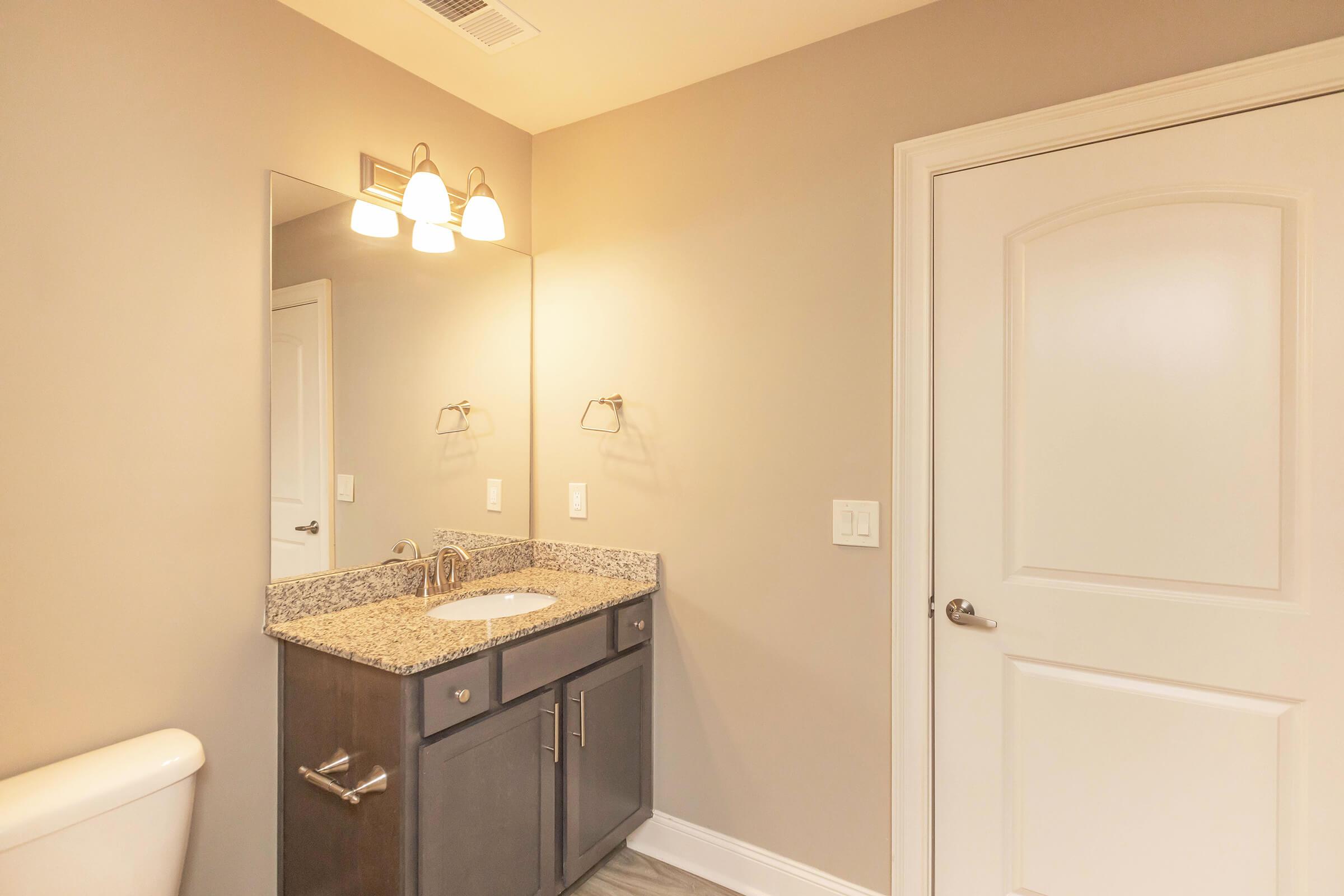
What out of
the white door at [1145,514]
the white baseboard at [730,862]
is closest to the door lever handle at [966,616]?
the white door at [1145,514]

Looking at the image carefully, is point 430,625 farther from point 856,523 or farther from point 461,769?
point 856,523

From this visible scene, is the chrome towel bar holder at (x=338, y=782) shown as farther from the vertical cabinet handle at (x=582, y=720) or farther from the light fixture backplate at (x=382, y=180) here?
the light fixture backplate at (x=382, y=180)

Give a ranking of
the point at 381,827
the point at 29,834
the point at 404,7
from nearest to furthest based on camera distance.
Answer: the point at 29,834, the point at 381,827, the point at 404,7

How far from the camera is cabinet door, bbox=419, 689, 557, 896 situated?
1.45 m

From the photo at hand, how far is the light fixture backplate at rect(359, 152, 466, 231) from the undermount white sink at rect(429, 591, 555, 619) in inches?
44.0

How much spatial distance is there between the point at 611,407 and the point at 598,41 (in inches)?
42.4

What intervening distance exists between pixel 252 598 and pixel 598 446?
42.5 inches

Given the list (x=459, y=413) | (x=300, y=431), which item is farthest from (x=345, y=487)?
(x=459, y=413)

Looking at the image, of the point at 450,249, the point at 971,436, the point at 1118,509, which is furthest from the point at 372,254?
the point at 1118,509

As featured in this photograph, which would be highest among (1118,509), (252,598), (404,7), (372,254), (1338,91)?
(404,7)

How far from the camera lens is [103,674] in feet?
4.56

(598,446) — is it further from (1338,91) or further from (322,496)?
(1338,91)

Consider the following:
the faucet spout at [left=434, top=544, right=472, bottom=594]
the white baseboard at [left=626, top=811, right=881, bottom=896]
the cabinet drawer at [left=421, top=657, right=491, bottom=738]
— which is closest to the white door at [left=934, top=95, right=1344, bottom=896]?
the white baseboard at [left=626, top=811, right=881, bottom=896]

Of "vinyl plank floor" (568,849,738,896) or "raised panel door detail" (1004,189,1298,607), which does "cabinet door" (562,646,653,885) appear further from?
"raised panel door detail" (1004,189,1298,607)
